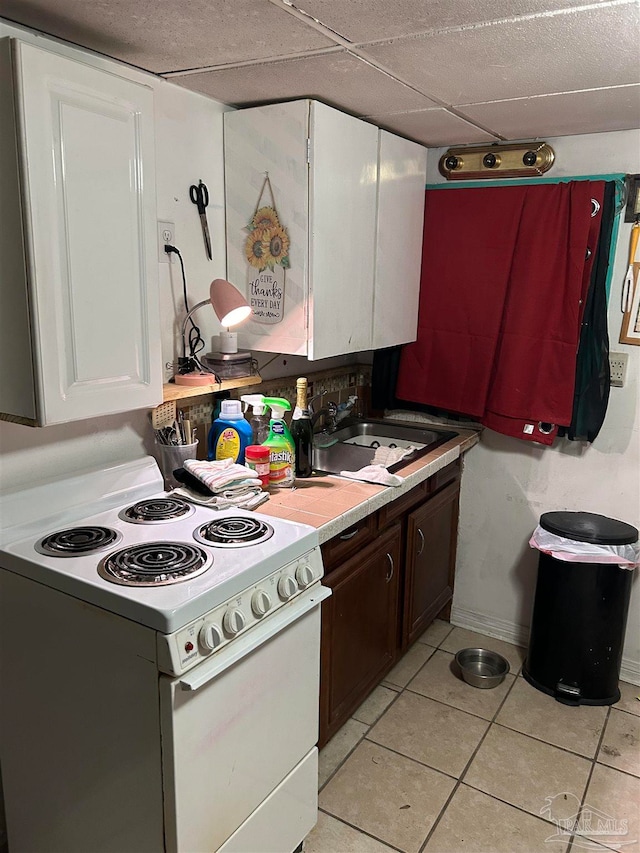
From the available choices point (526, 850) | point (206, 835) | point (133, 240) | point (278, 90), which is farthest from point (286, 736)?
point (278, 90)

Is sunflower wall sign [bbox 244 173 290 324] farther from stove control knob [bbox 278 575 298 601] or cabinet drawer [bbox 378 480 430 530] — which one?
stove control knob [bbox 278 575 298 601]

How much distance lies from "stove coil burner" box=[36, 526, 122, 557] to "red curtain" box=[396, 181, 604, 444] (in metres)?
1.66

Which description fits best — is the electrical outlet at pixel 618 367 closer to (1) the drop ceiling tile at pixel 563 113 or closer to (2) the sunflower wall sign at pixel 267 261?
(1) the drop ceiling tile at pixel 563 113

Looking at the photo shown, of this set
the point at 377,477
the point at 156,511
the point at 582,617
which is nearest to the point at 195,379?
the point at 156,511

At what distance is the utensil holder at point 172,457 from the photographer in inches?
80.6

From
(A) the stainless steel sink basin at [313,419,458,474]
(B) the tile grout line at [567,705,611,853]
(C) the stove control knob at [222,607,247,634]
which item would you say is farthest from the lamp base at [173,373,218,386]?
(B) the tile grout line at [567,705,611,853]

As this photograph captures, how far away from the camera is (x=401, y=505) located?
94.6 inches

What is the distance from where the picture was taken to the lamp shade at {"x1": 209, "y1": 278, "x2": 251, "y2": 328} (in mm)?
1973

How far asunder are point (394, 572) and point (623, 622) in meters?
0.91

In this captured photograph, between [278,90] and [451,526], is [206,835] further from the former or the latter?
[278,90]

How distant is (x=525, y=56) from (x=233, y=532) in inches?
56.0

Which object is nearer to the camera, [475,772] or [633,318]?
[475,772]

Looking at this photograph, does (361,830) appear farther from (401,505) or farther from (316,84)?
(316,84)

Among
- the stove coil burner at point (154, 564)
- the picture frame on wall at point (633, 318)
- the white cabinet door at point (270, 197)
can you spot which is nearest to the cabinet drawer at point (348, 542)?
the stove coil burner at point (154, 564)
